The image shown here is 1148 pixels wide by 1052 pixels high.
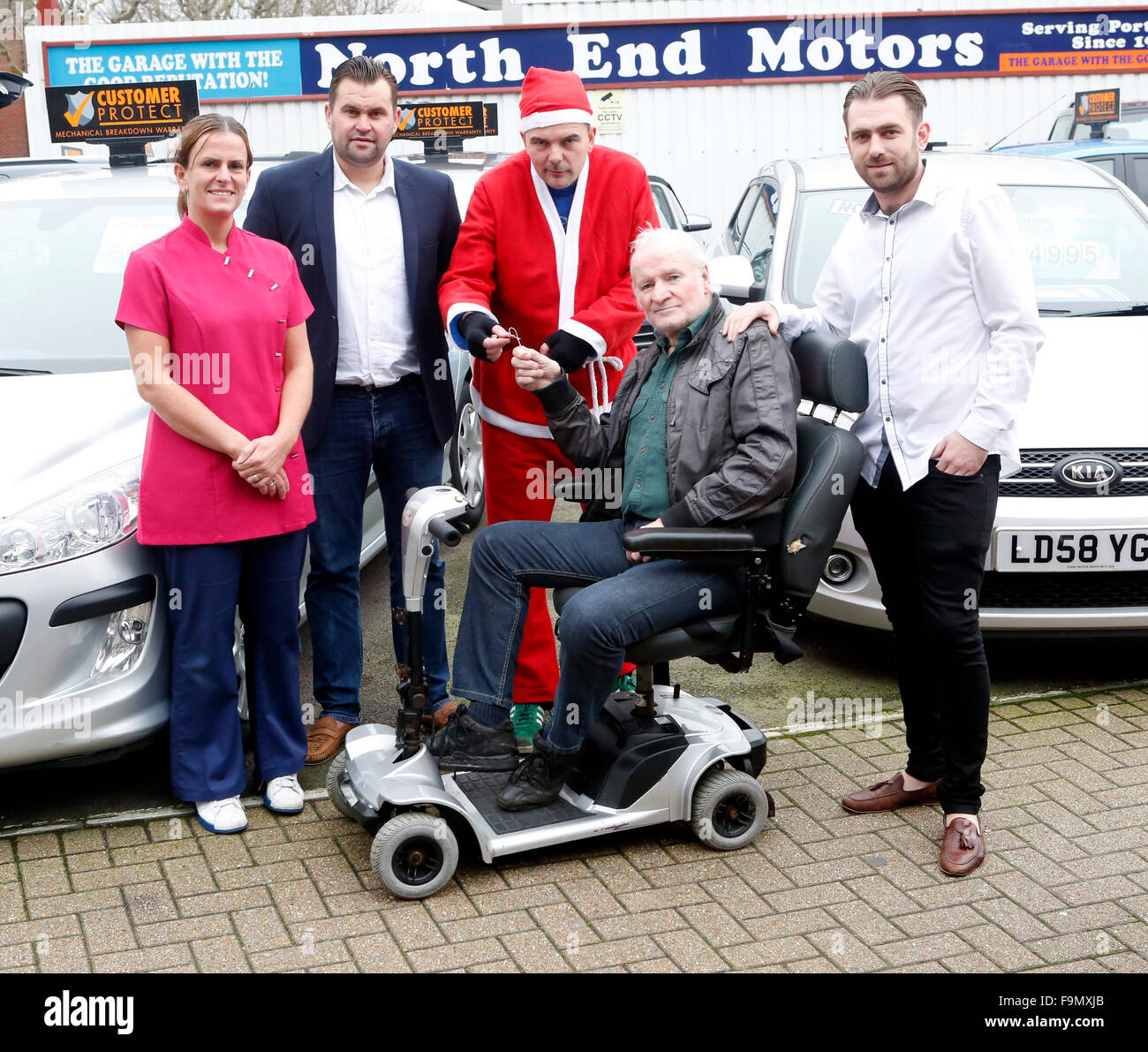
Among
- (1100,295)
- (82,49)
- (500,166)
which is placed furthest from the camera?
(82,49)

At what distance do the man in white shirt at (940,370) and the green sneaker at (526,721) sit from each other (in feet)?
4.27

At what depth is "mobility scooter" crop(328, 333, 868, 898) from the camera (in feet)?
11.2

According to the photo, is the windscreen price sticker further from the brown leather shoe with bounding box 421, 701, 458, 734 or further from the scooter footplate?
the scooter footplate

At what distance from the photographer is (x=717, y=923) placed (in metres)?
3.25

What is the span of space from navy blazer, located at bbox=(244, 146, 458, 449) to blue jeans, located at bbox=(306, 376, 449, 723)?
10cm

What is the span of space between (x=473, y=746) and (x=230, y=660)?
0.75 m

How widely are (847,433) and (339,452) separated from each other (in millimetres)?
1602

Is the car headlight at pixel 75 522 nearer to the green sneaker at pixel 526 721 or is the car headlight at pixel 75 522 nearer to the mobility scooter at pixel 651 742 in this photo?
the mobility scooter at pixel 651 742

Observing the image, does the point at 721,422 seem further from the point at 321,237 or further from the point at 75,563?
the point at 75,563

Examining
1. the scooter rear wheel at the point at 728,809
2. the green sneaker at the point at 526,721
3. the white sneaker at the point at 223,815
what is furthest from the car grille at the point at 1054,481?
the white sneaker at the point at 223,815

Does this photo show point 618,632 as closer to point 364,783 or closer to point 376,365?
point 364,783

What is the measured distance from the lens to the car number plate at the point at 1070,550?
4.38 meters

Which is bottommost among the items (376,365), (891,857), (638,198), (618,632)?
(891,857)
